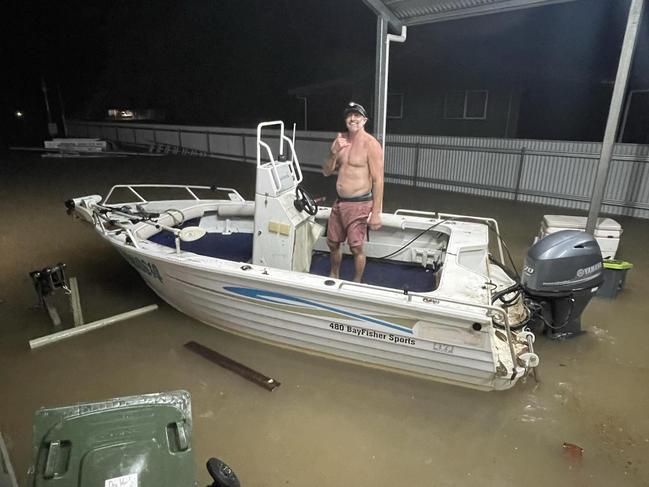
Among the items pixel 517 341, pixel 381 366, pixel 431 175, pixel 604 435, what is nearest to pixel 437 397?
pixel 381 366

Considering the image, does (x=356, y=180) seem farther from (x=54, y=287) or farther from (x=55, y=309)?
(x=55, y=309)

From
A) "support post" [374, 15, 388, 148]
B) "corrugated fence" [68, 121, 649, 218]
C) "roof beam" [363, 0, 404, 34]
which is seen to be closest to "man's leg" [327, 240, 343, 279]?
"support post" [374, 15, 388, 148]

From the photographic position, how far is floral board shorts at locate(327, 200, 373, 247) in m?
3.30

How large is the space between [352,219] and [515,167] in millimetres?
5446

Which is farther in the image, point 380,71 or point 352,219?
point 380,71

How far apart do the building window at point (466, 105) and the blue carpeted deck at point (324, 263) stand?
7275 mm

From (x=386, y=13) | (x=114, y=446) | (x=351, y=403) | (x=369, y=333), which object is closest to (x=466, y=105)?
(x=386, y=13)

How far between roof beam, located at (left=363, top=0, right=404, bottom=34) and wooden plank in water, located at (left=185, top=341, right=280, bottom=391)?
3788mm

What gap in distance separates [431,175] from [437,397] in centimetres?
667

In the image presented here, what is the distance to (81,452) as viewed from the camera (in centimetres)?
109

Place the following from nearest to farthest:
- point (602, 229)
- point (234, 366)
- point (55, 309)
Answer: point (234, 366) < point (55, 309) < point (602, 229)

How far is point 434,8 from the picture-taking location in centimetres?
429

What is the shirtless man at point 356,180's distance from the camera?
3172 millimetres

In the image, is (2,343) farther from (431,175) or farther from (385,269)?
(431,175)
